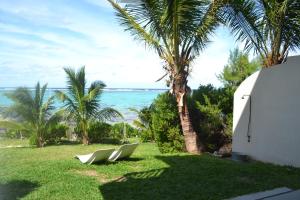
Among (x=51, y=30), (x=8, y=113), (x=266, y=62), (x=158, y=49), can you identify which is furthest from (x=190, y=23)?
(x=8, y=113)

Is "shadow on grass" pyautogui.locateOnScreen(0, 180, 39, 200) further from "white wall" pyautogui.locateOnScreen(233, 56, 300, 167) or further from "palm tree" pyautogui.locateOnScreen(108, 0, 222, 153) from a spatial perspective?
"white wall" pyautogui.locateOnScreen(233, 56, 300, 167)

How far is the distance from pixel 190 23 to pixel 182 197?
617 centimetres

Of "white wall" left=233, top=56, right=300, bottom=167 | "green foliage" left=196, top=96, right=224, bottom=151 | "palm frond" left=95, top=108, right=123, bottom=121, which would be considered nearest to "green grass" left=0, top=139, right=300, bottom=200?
"white wall" left=233, top=56, right=300, bottom=167

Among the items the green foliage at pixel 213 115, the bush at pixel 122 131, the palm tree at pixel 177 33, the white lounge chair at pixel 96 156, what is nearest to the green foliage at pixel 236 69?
the bush at pixel 122 131

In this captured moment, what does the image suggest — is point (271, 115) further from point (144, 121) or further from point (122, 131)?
point (122, 131)

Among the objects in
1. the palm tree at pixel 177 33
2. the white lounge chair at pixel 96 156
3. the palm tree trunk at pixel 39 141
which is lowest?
the palm tree trunk at pixel 39 141

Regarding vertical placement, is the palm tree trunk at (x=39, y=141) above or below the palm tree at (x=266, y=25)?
below

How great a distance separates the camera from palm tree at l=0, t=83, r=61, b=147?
1594 cm

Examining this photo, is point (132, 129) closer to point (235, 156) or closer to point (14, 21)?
point (235, 156)

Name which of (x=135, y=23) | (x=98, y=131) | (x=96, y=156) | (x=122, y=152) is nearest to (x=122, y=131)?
(x=98, y=131)

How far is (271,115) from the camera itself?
10352 mm

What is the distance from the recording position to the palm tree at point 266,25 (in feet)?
36.5

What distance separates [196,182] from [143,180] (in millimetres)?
1137

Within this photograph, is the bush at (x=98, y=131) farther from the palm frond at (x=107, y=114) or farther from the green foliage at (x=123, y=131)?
the green foliage at (x=123, y=131)
